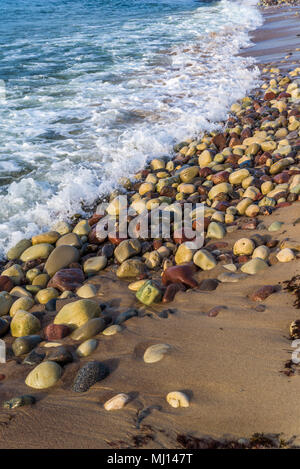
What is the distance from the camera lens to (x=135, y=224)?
323cm

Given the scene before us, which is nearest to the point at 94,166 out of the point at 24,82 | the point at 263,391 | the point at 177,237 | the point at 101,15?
the point at 177,237

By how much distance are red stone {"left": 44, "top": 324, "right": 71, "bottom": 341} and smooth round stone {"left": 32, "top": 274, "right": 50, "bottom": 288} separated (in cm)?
66

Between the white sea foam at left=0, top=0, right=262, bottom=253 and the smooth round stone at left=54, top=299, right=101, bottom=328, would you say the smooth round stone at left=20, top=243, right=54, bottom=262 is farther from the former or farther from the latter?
the smooth round stone at left=54, top=299, right=101, bottom=328

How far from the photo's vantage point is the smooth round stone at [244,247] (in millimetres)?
2607

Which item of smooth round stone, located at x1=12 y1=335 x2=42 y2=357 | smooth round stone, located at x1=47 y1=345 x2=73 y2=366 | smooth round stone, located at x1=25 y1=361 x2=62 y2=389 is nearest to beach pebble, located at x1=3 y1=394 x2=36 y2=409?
smooth round stone, located at x1=25 y1=361 x2=62 y2=389

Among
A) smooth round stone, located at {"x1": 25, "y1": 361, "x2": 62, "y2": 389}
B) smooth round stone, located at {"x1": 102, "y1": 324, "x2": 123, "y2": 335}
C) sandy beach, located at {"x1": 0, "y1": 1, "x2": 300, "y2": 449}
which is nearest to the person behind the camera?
sandy beach, located at {"x1": 0, "y1": 1, "x2": 300, "y2": 449}

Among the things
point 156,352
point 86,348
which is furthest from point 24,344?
point 156,352

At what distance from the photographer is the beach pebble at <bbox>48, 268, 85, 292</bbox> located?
2.67 meters

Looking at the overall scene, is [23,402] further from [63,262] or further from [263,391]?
[63,262]

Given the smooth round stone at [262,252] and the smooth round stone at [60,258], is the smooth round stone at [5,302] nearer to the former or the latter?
the smooth round stone at [60,258]

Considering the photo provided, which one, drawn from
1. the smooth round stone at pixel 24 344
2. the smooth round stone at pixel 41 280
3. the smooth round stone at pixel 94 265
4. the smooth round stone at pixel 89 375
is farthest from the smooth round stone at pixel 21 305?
the smooth round stone at pixel 89 375

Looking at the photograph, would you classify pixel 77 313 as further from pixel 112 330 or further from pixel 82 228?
pixel 82 228

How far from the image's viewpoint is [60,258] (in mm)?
2961

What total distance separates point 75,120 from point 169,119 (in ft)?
4.75
